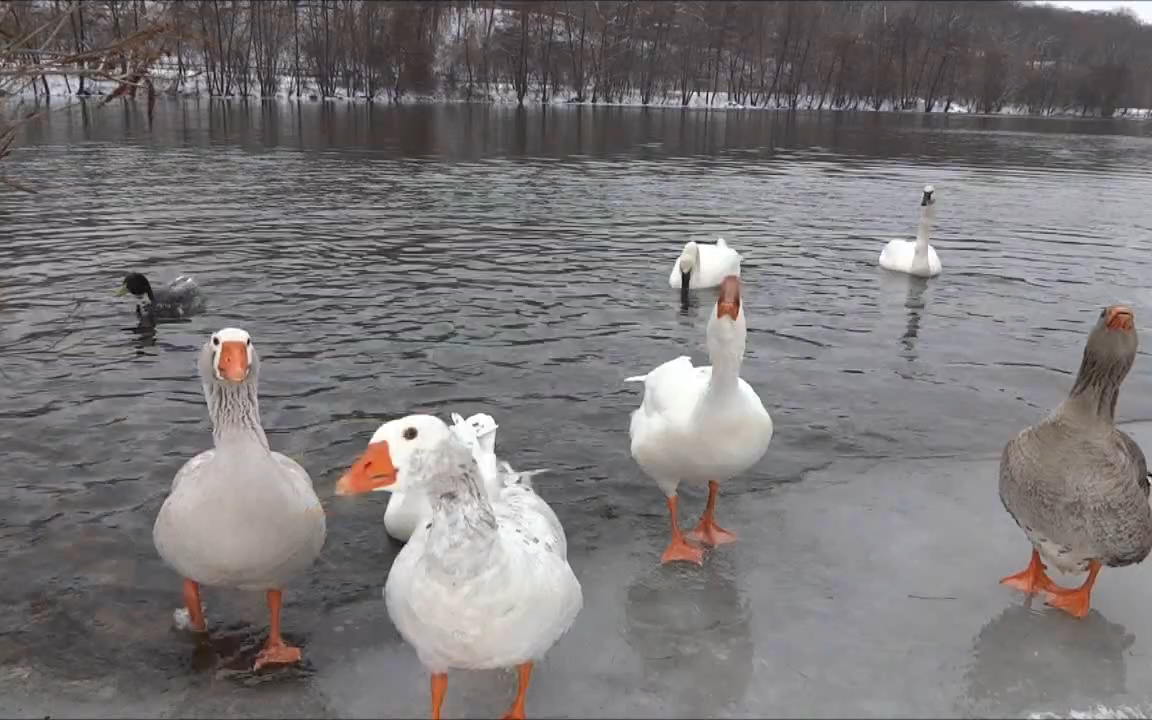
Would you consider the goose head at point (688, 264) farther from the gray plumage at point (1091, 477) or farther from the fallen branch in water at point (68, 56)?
the fallen branch in water at point (68, 56)

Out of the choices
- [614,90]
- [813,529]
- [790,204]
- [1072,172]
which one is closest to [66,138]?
[790,204]

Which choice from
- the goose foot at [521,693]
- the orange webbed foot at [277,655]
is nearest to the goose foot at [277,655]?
the orange webbed foot at [277,655]

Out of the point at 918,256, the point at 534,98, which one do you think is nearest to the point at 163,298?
the point at 918,256

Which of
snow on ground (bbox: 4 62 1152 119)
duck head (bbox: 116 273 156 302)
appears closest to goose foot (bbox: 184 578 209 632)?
duck head (bbox: 116 273 156 302)

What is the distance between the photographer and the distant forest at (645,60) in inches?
3322

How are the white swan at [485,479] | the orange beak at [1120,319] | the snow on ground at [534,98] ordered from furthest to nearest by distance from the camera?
1. the snow on ground at [534,98]
2. the white swan at [485,479]
3. the orange beak at [1120,319]

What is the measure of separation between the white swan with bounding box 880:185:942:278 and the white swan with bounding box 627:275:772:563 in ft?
30.1

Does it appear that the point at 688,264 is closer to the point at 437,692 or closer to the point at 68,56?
the point at 437,692

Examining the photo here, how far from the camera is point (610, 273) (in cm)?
1330

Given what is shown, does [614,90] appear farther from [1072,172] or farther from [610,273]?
[610,273]

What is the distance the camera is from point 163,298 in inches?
403

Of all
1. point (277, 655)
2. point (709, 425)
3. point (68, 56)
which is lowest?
point (277, 655)

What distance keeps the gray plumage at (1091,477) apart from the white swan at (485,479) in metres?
2.97

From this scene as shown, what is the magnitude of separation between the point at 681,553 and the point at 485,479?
1.41 meters
